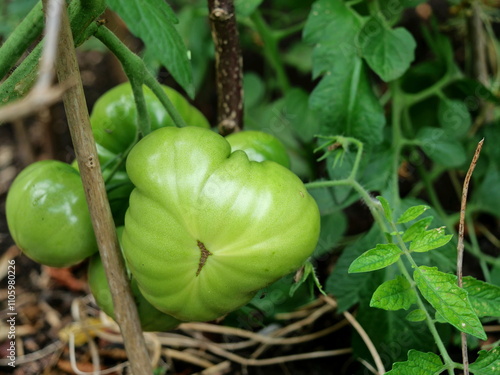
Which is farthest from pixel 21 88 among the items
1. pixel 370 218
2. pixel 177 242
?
pixel 370 218

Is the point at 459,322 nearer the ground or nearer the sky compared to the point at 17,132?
nearer the sky

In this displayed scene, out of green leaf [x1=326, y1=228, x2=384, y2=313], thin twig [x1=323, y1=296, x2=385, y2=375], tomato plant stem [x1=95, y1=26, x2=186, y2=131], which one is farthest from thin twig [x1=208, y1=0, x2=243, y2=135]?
thin twig [x1=323, y1=296, x2=385, y2=375]

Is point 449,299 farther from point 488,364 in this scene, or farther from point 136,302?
point 136,302

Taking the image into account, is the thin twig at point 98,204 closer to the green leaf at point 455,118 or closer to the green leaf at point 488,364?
the green leaf at point 488,364

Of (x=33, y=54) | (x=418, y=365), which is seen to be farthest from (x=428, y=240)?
(x=33, y=54)

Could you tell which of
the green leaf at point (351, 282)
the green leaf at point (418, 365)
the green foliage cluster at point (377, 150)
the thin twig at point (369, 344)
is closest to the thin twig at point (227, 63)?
the green foliage cluster at point (377, 150)

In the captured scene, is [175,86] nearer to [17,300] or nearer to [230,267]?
[17,300]
